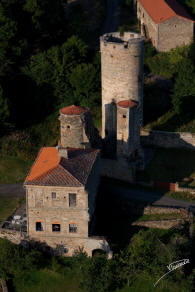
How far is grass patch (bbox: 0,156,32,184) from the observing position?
7319 cm

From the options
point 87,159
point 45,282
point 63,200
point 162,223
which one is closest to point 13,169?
point 87,159

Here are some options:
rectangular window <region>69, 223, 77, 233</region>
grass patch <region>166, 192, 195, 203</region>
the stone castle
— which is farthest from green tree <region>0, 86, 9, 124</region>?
grass patch <region>166, 192, 195, 203</region>

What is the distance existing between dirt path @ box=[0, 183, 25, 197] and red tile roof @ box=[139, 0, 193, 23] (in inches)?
1673

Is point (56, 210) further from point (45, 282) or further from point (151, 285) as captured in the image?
point (151, 285)

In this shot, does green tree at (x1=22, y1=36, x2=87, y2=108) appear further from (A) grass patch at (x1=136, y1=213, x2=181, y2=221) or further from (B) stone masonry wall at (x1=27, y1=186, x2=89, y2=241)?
(B) stone masonry wall at (x1=27, y1=186, x2=89, y2=241)

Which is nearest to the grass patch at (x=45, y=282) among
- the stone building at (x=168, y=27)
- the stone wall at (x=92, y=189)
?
the stone wall at (x=92, y=189)

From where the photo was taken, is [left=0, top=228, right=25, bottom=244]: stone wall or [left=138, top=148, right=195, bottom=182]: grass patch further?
[left=138, top=148, right=195, bottom=182]: grass patch

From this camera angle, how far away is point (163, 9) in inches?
4001

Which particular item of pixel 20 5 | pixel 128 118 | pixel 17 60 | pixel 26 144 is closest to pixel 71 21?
pixel 20 5

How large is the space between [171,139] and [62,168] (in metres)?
23.6

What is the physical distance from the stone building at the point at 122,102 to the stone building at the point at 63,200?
25.3ft

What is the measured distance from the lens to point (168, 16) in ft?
322

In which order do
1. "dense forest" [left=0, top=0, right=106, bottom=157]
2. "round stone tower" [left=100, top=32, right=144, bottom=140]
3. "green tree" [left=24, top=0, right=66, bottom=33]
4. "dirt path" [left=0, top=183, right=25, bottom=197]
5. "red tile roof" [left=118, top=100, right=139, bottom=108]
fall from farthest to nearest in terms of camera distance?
"green tree" [left=24, top=0, right=66, bottom=33], "dense forest" [left=0, top=0, right=106, bottom=157], "dirt path" [left=0, top=183, right=25, bottom=197], "round stone tower" [left=100, top=32, right=144, bottom=140], "red tile roof" [left=118, top=100, right=139, bottom=108]

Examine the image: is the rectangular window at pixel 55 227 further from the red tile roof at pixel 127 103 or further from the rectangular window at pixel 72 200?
the red tile roof at pixel 127 103
